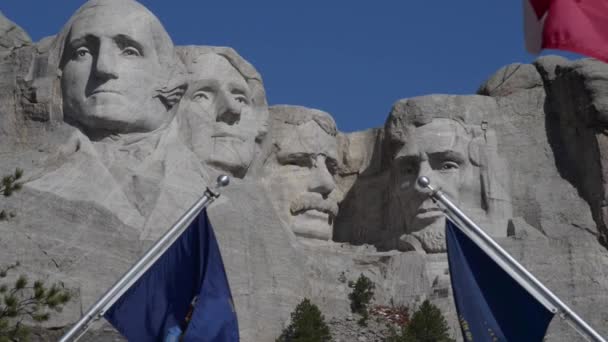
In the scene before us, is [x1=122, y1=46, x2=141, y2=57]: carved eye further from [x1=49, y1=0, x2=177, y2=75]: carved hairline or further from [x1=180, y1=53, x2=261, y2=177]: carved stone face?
[x1=180, y1=53, x2=261, y2=177]: carved stone face

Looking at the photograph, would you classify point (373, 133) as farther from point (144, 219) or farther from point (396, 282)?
point (144, 219)

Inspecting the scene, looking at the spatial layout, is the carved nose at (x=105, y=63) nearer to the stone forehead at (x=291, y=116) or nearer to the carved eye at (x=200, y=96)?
the carved eye at (x=200, y=96)

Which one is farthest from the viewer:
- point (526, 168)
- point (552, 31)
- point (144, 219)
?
point (526, 168)

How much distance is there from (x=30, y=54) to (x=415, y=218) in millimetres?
5994

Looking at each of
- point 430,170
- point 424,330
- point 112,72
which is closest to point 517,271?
point 424,330

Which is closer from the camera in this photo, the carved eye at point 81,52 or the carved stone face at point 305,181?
the carved eye at point 81,52

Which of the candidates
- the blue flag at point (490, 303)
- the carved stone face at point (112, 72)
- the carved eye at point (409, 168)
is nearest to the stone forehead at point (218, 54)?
the carved stone face at point (112, 72)

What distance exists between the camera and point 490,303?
1562cm

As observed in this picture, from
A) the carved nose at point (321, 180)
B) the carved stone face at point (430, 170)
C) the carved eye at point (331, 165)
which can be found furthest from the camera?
the carved eye at point (331, 165)

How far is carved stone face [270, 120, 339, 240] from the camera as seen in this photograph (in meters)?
26.8

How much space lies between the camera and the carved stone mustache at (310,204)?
88.0 feet

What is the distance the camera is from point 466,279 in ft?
51.6

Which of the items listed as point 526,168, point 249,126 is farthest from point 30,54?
point 526,168

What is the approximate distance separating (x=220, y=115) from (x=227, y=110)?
12 cm
